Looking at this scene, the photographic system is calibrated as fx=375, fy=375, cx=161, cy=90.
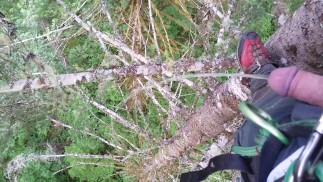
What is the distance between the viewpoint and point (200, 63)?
1.70 m

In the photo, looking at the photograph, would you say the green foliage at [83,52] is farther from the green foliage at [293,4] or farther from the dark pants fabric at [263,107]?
the dark pants fabric at [263,107]

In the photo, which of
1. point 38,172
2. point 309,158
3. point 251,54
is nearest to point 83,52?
point 38,172

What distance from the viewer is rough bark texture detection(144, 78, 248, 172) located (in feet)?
4.93

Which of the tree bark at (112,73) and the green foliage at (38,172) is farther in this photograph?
the green foliage at (38,172)

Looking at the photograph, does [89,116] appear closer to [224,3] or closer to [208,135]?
Result: [224,3]

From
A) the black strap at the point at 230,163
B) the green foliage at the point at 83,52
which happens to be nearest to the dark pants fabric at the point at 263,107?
the black strap at the point at 230,163

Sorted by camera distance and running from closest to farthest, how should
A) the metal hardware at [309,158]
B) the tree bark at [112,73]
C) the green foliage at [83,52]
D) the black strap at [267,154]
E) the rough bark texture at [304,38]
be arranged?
the metal hardware at [309,158] → the black strap at [267,154] → the rough bark texture at [304,38] → the tree bark at [112,73] → the green foliage at [83,52]

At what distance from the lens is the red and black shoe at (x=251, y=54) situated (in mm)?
1476

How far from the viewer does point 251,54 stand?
60.4 inches

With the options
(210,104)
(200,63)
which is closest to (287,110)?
(210,104)

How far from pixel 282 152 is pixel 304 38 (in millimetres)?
601

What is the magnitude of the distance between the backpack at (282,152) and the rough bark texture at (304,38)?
336 millimetres

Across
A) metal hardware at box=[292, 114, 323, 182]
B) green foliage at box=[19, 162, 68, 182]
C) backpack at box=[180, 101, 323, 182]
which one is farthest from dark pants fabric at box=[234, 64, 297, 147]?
green foliage at box=[19, 162, 68, 182]

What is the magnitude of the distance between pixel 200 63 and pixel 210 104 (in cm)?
20
